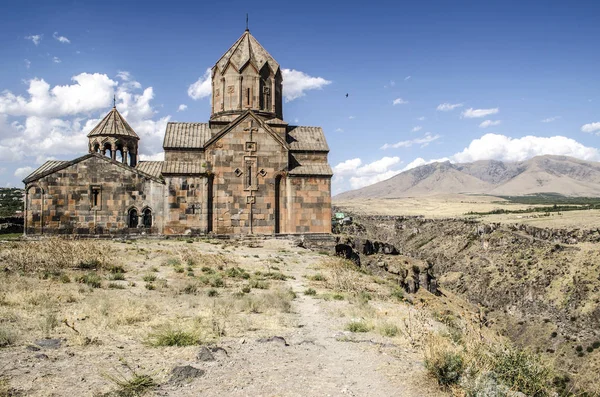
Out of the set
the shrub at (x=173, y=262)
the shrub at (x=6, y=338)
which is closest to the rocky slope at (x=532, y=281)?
the shrub at (x=173, y=262)

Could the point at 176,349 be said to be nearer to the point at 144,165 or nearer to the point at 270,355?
the point at 270,355

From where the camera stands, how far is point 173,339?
543 cm

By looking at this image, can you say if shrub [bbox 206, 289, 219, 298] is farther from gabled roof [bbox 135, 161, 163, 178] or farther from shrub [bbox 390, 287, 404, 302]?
gabled roof [bbox 135, 161, 163, 178]

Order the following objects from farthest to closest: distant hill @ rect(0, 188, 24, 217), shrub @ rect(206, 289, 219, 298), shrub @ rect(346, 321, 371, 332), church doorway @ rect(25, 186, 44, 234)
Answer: distant hill @ rect(0, 188, 24, 217), church doorway @ rect(25, 186, 44, 234), shrub @ rect(206, 289, 219, 298), shrub @ rect(346, 321, 371, 332)

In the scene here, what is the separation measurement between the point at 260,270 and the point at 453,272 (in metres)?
27.8

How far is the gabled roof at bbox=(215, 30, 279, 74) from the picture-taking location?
1934cm

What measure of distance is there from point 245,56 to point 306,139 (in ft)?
14.5

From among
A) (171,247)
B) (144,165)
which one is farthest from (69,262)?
(144,165)

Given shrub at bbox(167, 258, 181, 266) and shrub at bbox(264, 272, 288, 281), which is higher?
shrub at bbox(167, 258, 181, 266)

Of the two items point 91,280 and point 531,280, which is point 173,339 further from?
point 531,280

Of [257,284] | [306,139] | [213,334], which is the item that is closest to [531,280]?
[306,139]

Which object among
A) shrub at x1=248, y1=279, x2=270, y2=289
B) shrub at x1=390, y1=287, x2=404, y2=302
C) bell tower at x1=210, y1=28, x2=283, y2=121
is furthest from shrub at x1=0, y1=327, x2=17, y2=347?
bell tower at x1=210, y1=28, x2=283, y2=121

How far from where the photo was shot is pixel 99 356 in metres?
4.96

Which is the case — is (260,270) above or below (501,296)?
above
